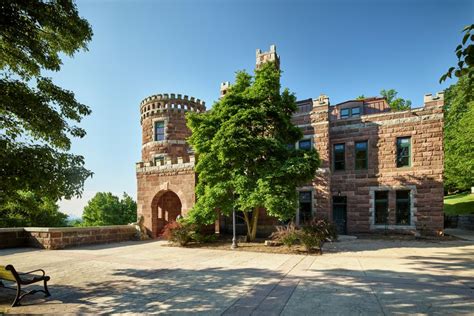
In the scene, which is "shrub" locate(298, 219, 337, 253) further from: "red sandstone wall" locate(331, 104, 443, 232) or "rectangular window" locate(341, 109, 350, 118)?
"rectangular window" locate(341, 109, 350, 118)

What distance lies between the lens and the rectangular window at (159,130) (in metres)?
24.0

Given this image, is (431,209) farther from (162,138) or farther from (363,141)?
(162,138)

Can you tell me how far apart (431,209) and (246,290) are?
51.0ft

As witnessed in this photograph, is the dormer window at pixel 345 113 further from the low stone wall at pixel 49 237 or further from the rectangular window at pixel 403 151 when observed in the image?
the low stone wall at pixel 49 237

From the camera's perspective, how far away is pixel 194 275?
7906 mm

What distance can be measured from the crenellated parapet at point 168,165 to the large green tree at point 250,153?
2405 mm

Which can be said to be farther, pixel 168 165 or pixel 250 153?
pixel 168 165

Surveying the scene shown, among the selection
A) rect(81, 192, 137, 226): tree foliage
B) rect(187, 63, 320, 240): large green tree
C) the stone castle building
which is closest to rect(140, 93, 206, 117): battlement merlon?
the stone castle building

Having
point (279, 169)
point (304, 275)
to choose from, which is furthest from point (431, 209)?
point (304, 275)

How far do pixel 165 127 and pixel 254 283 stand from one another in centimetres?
1912

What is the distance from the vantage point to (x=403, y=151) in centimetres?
1766

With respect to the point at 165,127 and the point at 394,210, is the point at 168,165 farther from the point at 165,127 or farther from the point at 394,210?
the point at 394,210

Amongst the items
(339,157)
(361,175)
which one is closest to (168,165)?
(339,157)

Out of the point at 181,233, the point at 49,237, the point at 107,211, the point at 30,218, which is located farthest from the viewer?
the point at 107,211
